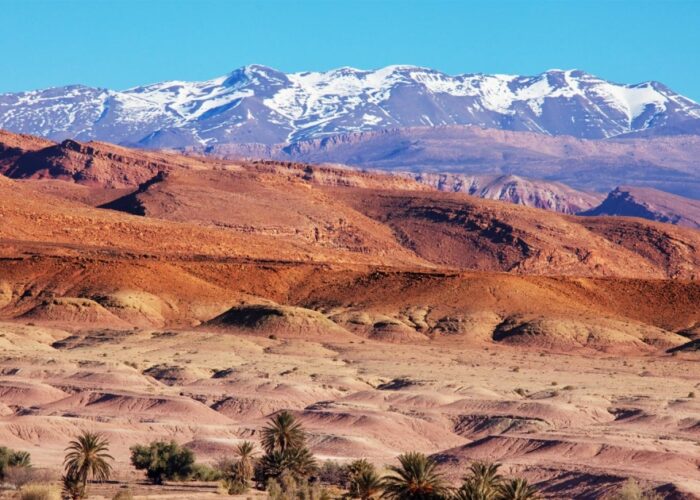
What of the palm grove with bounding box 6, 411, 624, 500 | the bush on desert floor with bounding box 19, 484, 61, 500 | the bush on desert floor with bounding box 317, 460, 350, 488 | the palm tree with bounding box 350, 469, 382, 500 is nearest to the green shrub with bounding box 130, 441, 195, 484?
the palm grove with bounding box 6, 411, 624, 500

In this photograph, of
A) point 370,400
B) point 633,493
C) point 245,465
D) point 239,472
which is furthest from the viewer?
point 370,400

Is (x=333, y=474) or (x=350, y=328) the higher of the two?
(x=350, y=328)

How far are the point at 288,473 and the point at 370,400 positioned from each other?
25.6 meters

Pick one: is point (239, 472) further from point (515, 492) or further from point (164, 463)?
point (515, 492)

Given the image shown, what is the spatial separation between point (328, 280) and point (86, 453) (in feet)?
241

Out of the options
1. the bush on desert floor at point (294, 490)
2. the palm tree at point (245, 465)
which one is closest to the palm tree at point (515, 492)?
the bush on desert floor at point (294, 490)

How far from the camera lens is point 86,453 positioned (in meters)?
46.7

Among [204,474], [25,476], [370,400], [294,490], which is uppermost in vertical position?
[370,400]

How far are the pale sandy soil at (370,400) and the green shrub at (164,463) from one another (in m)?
0.73

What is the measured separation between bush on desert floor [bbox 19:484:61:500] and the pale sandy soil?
9558mm

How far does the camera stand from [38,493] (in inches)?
1703

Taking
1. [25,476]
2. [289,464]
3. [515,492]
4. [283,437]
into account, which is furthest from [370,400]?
[515,492]

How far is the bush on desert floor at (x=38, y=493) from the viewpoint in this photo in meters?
43.0

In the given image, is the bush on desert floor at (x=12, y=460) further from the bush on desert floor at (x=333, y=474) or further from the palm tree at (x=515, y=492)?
the palm tree at (x=515, y=492)
